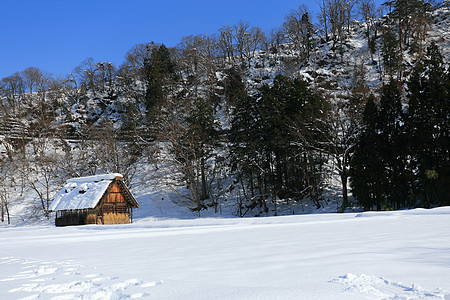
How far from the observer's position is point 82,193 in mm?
28703

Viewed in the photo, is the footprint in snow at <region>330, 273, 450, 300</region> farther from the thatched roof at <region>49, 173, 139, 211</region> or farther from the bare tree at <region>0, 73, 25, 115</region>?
the bare tree at <region>0, 73, 25, 115</region>

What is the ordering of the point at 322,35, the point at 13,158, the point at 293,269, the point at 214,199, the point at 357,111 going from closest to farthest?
the point at 293,269 → the point at 357,111 → the point at 214,199 → the point at 13,158 → the point at 322,35

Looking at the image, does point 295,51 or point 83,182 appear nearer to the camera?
point 83,182

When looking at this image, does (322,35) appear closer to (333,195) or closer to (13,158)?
(333,195)

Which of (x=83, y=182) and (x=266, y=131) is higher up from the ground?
(x=266, y=131)

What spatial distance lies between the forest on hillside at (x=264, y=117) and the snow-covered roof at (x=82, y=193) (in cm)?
780

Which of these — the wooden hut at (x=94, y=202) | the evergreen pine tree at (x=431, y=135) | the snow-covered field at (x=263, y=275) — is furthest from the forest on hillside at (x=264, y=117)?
→ the snow-covered field at (x=263, y=275)

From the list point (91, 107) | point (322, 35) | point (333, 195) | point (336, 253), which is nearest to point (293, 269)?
point (336, 253)

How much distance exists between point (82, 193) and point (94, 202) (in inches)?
94.5

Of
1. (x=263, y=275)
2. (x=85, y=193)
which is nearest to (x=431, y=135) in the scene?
(x=263, y=275)

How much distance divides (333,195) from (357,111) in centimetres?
811

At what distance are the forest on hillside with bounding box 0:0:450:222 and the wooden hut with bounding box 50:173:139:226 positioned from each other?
6.70 metres

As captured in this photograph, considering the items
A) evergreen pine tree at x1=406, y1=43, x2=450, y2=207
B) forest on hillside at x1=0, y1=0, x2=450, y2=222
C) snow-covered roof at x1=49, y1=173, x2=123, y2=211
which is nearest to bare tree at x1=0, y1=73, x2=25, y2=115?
forest on hillside at x1=0, y1=0, x2=450, y2=222

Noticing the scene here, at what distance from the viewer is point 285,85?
32.4m
